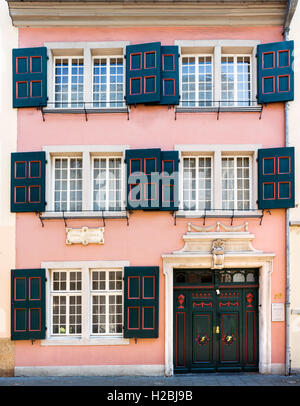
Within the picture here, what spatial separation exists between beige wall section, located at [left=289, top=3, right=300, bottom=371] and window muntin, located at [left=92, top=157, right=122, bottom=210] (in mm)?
4475

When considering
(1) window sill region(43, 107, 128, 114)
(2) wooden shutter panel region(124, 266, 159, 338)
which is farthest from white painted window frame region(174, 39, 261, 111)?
(2) wooden shutter panel region(124, 266, 159, 338)

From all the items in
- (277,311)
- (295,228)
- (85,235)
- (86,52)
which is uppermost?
(86,52)

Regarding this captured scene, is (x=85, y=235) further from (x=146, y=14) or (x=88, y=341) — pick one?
(x=146, y=14)

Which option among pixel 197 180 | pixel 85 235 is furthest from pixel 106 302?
pixel 197 180

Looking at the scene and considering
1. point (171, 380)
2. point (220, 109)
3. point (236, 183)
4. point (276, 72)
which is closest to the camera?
point (171, 380)

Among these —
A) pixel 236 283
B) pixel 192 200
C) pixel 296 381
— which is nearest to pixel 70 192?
pixel 192 200

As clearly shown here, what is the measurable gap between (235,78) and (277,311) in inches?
242

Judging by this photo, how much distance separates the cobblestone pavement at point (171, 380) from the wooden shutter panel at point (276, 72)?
6.82m

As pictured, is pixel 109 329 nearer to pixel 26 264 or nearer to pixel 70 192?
pixel 26 264

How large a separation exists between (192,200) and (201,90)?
2.93 metres

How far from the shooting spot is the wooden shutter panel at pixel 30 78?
10078 mm

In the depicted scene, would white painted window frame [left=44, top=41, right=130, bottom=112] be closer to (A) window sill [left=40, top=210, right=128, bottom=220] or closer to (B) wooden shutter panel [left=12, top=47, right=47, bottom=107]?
(B) wooden shutter panel [left=12, top=47, right=47, bottom=107]

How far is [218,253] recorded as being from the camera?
977cm

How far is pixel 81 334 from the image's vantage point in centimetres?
995
